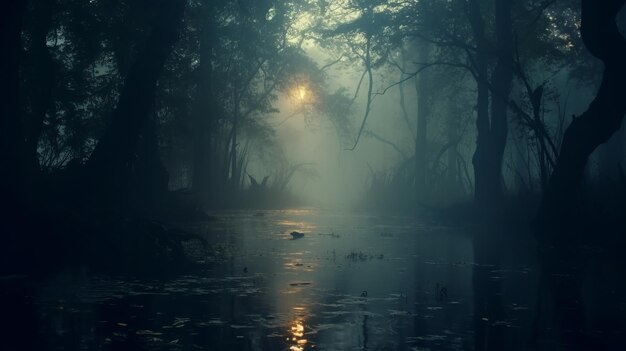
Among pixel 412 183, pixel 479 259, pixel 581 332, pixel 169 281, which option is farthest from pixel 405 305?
pixel 412 183

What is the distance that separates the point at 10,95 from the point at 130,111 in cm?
337

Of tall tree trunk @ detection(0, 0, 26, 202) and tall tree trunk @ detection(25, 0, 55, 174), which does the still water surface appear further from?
tall tree trunk @ detection(25, 0, 55, 174)

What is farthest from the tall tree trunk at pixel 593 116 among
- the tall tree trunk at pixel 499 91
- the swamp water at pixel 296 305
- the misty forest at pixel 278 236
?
the tall tree trunk at pixel 499 91

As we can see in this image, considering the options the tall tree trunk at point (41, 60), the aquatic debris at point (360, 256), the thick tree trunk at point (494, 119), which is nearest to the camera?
the aquatic debris at point (360, 256)

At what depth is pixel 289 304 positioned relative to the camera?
9.58 meters

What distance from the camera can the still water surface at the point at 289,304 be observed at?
7.50m

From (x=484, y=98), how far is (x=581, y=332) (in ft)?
66.0

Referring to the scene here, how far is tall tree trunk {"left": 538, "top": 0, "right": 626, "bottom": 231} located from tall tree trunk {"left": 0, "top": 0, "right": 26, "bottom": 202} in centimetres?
1050

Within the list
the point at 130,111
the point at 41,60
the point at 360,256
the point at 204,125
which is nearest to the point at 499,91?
the point at 360,256

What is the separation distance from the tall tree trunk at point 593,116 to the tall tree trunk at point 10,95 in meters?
10.5

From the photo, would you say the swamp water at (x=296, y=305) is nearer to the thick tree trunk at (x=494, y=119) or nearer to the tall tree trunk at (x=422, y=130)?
the thick tree trunk at (x=494, y=119)

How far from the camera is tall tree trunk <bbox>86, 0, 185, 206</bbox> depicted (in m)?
16.2

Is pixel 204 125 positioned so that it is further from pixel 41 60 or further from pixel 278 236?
pixel 278 236

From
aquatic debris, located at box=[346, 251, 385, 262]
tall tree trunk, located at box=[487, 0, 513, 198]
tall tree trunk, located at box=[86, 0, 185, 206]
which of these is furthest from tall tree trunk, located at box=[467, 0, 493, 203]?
aquatic debris, located at box=[346, 251, 385, 262]
